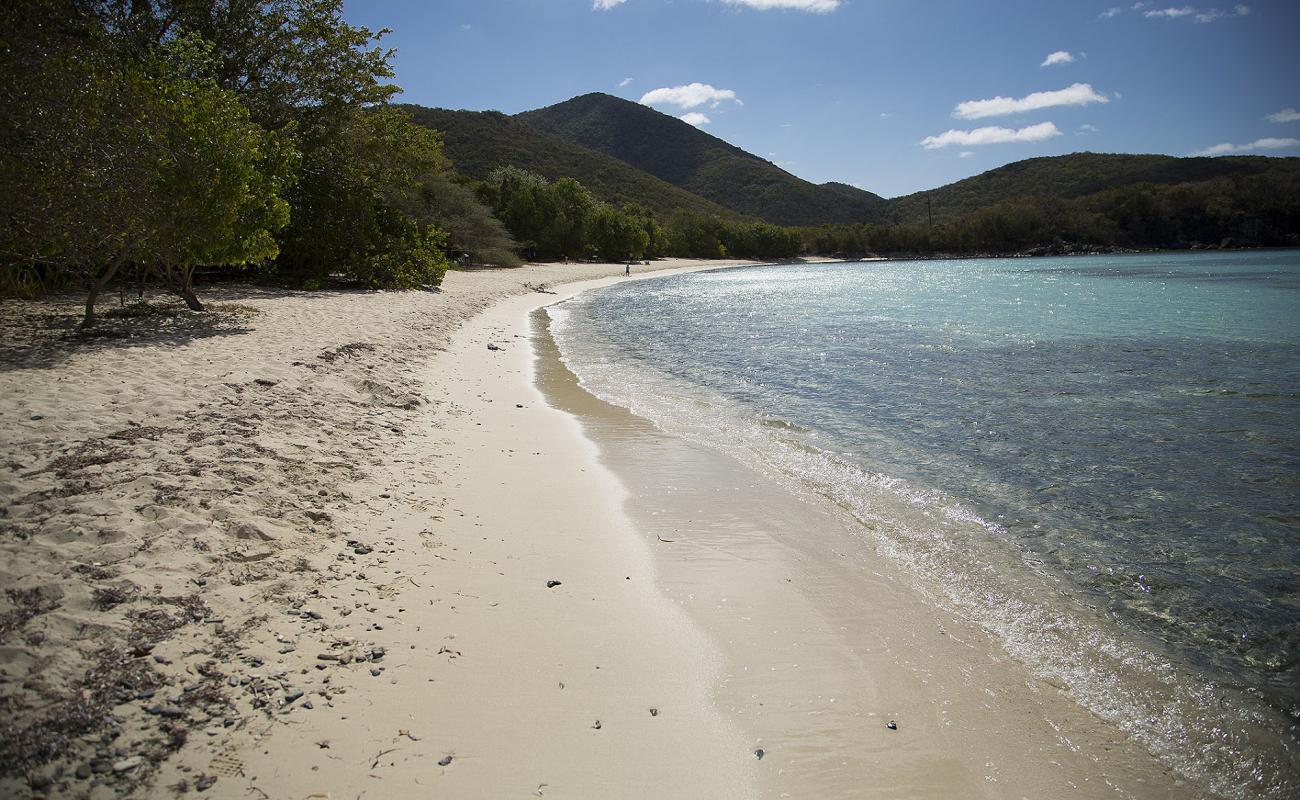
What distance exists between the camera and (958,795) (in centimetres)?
294

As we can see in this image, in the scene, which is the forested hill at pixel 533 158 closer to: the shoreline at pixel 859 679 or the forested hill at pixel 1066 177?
the forested hill at pixel 1066 177

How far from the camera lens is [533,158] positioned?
103688 millimetres

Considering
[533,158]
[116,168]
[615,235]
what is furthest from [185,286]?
[533,158]

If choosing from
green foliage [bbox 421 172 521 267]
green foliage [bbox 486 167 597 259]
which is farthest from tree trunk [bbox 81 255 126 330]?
green foliage [bbox 486 167 597 259]

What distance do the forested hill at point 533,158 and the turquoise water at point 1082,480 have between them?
274 ft

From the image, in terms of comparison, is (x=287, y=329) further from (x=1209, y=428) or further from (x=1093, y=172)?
(x=1093, y=172)

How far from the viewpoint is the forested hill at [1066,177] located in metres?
130

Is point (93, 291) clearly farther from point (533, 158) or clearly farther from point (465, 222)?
point (533, 158)

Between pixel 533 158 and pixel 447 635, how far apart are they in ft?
359

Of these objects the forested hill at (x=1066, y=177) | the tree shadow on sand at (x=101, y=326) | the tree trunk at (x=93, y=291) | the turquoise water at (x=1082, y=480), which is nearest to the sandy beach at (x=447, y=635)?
the turquoise water at (x=1082, y=480)

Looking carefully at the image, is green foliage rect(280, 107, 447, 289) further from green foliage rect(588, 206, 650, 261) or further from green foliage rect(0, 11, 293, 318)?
green foliage rect(588, 206, 650, 261)

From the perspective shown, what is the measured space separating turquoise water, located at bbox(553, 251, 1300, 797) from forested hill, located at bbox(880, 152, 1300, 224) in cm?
14278

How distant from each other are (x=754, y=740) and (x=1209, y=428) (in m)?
10.1

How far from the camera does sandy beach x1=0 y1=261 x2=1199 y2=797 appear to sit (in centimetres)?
285
